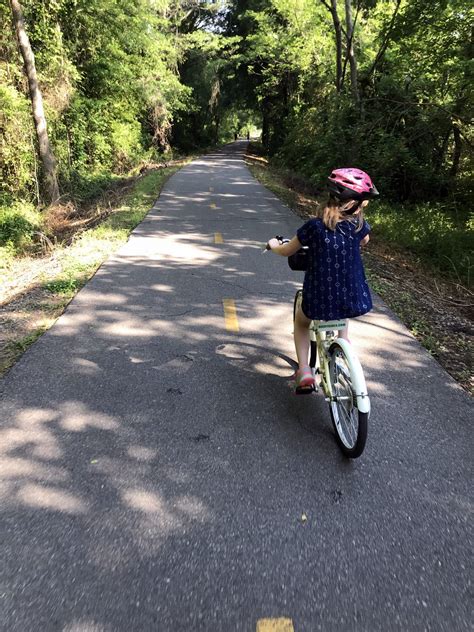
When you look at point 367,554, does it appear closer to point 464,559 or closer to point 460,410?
point 464,559

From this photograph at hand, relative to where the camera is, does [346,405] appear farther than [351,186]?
Yes

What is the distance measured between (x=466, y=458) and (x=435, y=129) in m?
13.8

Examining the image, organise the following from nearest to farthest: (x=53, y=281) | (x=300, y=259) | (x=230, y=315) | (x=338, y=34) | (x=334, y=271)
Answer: (x=334, y=271), (x=300, y=259), (x=230, y=315), (x=53, y=281), (x=338, y=34)

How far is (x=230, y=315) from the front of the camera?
5926 mm

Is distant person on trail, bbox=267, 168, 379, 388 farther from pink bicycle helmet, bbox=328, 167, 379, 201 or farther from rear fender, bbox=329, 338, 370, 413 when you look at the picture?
rear fender, bbox=329, 338, 370, 413

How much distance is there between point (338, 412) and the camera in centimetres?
349

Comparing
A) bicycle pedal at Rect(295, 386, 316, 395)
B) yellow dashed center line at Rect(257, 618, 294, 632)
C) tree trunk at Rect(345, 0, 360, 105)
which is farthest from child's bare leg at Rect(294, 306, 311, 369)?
tree trunk at Rect(345, 0, 360, 105)

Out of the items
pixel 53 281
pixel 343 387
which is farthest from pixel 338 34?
pixel 343 387

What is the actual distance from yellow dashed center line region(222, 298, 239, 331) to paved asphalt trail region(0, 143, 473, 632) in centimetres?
14

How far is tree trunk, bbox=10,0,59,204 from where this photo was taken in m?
13.8

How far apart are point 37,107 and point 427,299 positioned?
1374 centimetres

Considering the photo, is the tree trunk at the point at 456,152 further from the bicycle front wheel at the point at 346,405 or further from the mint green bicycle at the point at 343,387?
the bicycle front wheel at the point at 346,405

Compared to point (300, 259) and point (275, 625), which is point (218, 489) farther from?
point (300, 259)

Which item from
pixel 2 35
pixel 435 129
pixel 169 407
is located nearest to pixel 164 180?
pixel 2 35
